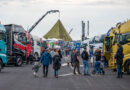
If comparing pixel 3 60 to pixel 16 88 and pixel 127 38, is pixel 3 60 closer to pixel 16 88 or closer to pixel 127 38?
pixel 127 38

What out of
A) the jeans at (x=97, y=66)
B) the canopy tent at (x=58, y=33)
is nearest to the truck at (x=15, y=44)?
the jeans at (x=97, y=66)

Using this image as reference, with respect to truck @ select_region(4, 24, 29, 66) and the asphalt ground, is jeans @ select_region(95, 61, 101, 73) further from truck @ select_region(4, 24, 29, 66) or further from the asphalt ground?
truck @ select_region(4, 24, 29, 66)

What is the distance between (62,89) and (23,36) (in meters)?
20.0

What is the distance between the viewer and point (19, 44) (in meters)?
34.0

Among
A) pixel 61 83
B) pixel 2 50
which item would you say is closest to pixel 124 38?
pixel 2 50

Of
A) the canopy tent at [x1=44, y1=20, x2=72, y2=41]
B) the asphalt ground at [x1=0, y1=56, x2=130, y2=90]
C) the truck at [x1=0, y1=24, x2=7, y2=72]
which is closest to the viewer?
the asphalt ground at [x1=0, y1=56, x2=130, y2=90]

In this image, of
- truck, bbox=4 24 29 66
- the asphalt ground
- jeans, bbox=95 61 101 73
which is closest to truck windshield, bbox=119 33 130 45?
jeans, bbox=95 61 101 73

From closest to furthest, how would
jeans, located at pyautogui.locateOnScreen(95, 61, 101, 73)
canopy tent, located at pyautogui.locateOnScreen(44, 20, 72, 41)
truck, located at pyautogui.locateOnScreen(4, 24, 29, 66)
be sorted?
jeans, located at pyautogui.locateOnScreen(95, 61, 101, 73)
truck, located at pyautogui.locateOnScreen(4, 24, 29, 66)
canopy tent, located at pyautogui.locateOnScreen(44, 20, 72, 41)

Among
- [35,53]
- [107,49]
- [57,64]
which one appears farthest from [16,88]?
[35,53]

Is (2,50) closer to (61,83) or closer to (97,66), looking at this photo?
(97,66)

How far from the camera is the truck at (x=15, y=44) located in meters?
33.1

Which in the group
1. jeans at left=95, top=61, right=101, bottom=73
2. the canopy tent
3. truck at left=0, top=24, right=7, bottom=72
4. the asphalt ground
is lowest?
the asphalt ground

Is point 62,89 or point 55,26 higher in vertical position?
point 55,26

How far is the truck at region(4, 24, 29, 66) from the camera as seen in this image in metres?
33.1
